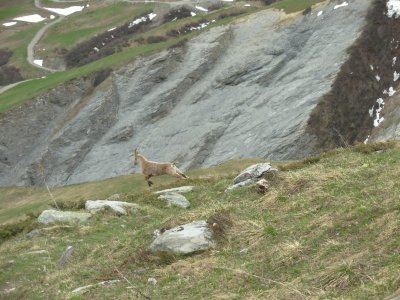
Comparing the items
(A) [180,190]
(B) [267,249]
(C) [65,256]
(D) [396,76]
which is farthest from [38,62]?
(B) [267,249]

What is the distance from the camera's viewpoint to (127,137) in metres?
63.7

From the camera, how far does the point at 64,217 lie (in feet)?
78.6

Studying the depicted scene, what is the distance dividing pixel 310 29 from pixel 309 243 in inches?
2049

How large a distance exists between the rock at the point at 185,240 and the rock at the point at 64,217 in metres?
7.15

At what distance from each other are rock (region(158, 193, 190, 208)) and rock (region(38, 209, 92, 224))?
11.8ft

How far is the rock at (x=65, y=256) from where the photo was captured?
18.3m

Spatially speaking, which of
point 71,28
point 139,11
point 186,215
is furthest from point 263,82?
point 71,28

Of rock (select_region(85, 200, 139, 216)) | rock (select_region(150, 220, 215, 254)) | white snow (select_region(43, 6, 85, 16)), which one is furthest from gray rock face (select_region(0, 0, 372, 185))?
white snow (select_region(43, 6, 85, 16))

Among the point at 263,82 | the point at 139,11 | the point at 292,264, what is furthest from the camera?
the point at 139,11

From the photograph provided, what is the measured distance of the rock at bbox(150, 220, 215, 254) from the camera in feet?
51.8

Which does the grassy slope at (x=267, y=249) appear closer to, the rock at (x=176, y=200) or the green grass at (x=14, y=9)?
the rock at (x=176, y=200)

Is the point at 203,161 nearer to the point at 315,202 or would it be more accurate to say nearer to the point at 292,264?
the point at 315,202

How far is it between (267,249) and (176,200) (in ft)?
37.2

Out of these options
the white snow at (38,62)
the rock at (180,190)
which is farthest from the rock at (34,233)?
the white snow at (38,62)
